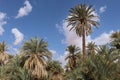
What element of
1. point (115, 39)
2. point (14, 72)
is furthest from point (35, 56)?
point (115, 39)

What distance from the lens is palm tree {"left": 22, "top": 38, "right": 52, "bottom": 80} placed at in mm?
57156

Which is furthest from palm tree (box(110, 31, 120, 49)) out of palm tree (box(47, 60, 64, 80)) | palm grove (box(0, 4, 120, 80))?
palm tree (box(47, 60, 64, 80))

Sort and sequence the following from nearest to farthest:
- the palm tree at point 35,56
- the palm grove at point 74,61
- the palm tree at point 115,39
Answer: the palm grove at point 74,61 < the palm tree at point 35,56 < the palm tree at point 115,39

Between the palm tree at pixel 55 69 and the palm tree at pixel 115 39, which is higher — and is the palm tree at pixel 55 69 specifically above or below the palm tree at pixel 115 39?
below

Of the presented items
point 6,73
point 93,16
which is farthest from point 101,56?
point 6,73

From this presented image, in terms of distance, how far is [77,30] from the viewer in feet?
210

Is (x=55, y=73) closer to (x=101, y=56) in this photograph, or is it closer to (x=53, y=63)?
(x=53, y=63)

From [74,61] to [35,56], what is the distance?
14.1 metres

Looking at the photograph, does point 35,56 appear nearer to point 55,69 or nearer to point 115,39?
point 55,69

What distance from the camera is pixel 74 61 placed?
69812 mm

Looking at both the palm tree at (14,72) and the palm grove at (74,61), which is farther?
the palm tree at (14,72)

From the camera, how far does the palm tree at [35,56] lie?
57.2 m

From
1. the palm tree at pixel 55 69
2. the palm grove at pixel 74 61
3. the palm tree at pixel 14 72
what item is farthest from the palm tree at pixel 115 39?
the palm tree at pixel 14 72

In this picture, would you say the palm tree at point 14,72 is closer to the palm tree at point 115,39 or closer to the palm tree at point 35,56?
the palm tree at point 35,56
